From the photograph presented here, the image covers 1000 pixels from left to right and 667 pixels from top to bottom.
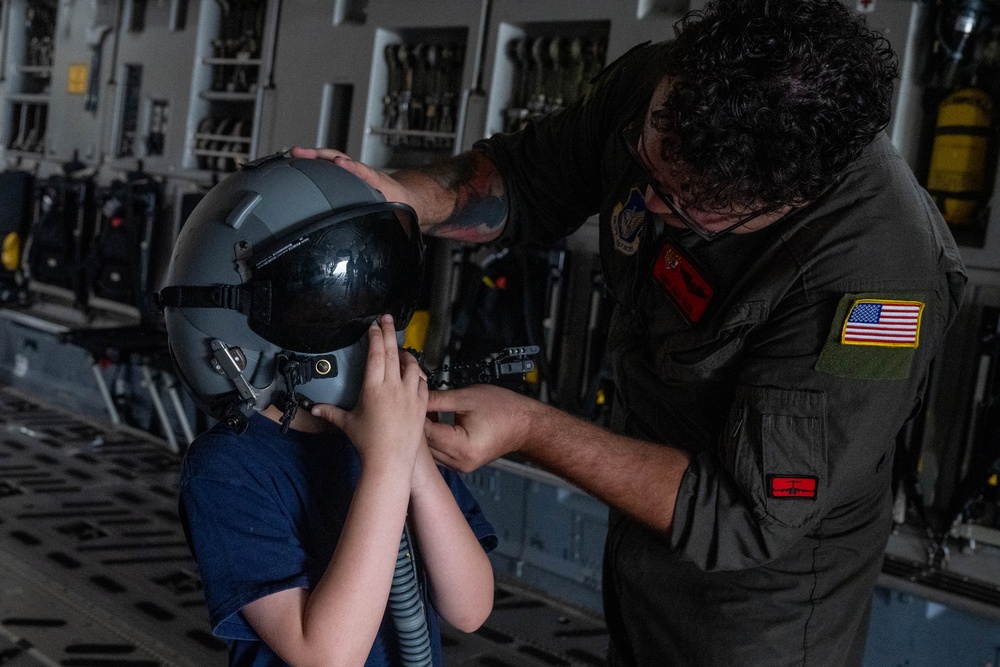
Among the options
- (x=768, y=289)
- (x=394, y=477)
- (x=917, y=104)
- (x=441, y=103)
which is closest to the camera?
(x=394, y=477)

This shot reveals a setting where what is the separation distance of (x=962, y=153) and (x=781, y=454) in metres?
2.01

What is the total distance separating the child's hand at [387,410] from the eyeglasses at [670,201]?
1.47 ft

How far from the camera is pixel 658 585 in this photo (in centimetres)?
158

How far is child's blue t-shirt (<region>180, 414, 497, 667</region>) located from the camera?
122 centimetres

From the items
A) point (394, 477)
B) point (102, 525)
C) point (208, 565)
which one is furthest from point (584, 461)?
point (102, 525)

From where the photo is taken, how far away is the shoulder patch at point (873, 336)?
1308mm

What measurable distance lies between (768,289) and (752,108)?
30cm

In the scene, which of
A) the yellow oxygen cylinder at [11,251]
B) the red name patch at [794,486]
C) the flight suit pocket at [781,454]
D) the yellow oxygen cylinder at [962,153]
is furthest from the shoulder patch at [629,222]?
the yellow oxygen cylinder at [11,251]

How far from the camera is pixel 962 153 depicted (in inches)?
114

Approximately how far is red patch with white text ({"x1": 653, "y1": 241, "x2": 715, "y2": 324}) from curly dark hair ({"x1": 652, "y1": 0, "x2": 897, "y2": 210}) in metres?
0.22

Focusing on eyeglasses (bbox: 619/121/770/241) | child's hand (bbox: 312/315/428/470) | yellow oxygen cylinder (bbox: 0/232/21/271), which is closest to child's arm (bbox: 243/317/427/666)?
child's hand (bbox: 312/315/428/470)

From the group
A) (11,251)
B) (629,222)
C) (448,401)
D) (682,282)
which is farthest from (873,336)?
(11,251)

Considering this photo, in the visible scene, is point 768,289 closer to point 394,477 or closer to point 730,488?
point 730,488

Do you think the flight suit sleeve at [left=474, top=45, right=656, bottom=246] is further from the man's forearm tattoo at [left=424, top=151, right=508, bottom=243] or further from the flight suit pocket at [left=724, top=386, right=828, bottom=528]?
the flight suit pocket at [left=724, top=386, right=828, bottom=528]
